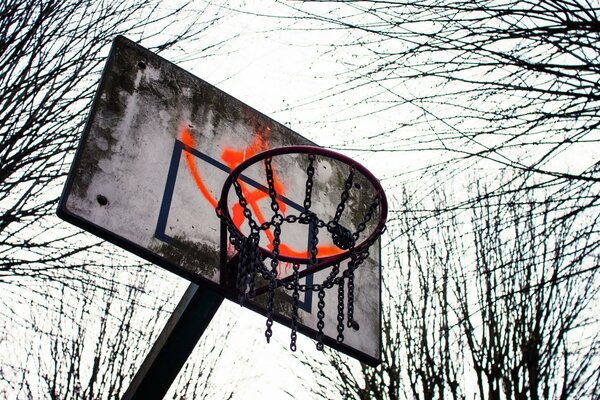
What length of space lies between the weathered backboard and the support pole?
145 mm

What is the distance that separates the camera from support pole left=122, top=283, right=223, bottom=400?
2666 millimetres

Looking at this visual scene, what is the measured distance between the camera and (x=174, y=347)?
8.75 ft

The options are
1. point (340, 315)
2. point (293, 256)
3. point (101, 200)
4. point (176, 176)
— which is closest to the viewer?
point (101, 200)

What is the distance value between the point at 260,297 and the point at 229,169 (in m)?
0.62

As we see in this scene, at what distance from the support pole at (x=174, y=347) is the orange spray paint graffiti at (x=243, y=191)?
37cm

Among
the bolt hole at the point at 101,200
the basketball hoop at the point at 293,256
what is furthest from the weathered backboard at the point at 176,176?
the basketball hoop at the point at 293,256

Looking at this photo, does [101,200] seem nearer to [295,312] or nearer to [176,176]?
[176,176]

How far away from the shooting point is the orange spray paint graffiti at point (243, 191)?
279 cm

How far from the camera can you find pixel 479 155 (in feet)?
8.99

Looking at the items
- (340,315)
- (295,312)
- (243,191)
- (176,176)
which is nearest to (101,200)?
(176,176)

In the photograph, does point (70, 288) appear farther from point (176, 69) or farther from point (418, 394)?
point (418, 394)

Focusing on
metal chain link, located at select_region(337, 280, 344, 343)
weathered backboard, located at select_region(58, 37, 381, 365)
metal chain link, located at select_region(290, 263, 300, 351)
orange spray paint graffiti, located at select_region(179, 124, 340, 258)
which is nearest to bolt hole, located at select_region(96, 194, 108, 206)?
weathered backboard, located at select_region(58, 37, 381, 365)

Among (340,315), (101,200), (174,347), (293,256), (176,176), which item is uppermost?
(176,176)

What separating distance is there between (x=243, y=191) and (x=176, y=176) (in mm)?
327
